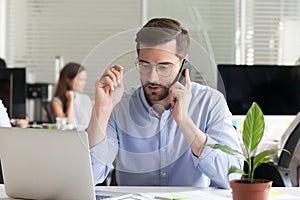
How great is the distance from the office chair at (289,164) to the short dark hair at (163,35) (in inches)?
53.0

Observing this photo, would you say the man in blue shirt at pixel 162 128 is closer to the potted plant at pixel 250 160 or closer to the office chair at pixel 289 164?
the potted plant at pixel 250 160

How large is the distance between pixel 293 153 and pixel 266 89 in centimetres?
129

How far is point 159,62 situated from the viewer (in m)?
1.88

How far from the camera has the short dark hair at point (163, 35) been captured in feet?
6.25

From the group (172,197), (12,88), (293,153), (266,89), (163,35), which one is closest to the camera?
(172,197)

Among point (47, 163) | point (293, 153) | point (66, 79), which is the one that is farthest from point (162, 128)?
point (66, 79)

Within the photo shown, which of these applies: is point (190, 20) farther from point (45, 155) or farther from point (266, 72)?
point (45, 155)

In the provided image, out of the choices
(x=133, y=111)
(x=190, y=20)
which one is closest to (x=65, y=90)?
(x=190, y=20)

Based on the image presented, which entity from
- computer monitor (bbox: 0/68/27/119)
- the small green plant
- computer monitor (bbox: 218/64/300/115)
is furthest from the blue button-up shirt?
computer monitor (bbox: 218/64/300/115)

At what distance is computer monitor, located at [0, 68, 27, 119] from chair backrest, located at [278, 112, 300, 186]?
5.83 ft

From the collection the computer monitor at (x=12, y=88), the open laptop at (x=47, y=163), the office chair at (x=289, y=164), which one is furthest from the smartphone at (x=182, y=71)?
the computer monitor at (x=12, y=88)

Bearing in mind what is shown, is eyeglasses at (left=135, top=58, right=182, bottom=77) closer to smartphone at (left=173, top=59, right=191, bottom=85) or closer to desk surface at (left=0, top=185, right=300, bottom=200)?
smartphone at (left=173, top=59, right=191, bottom=85)

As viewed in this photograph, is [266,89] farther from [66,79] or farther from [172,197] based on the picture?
[172,197]

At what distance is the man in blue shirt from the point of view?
→ 1960 millimetres
